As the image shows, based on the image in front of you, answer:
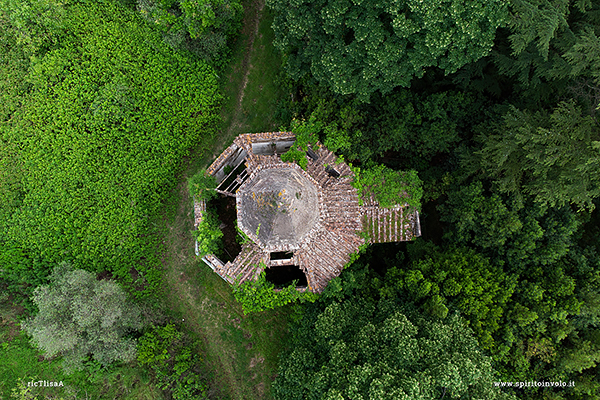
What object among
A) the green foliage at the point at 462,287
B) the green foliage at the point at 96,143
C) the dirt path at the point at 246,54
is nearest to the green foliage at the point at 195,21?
the green foliage at the point at 96,143

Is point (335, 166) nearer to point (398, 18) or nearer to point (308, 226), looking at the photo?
point (308, 226)

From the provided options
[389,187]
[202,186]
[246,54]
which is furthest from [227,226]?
[246,54]

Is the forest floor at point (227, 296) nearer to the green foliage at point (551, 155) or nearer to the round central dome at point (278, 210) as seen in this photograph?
the round central dome at point (278, 210)

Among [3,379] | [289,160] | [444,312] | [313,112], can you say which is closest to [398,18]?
[313,112]

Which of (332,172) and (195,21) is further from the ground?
(195,21)

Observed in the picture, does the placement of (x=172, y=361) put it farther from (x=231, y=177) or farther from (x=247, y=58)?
(x=247, y=58)

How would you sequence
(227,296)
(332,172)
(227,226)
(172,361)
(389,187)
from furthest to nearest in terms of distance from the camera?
1. (227,296)
2. (227,226)
3. (172,361)
4. (332,172)
5. (389,187)
